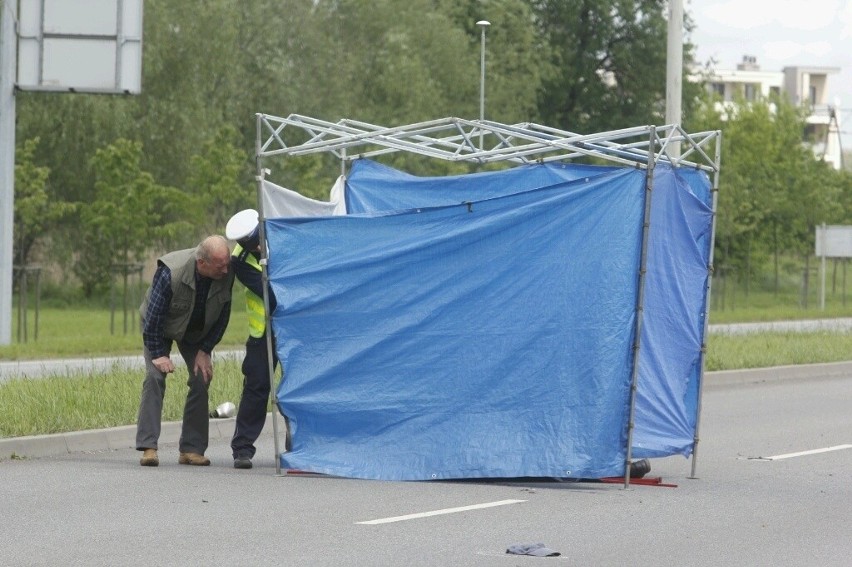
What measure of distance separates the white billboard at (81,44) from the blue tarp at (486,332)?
1337cm

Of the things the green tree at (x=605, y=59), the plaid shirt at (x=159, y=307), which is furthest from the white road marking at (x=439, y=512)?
the green tree at (x=605, y=59)

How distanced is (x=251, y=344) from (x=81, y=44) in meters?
13.4

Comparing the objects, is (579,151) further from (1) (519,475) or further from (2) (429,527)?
(2) (429,527)

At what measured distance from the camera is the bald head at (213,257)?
10.9m

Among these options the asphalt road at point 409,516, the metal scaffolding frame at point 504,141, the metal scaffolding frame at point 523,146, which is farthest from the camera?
the metal scaffolding frame at point 504,141

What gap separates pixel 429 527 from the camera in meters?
8.72

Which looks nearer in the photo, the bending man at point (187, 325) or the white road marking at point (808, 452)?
the bending man at point (187, 325)

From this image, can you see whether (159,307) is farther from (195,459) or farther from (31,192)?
(31,192)

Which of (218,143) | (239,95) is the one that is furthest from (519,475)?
(239,95)

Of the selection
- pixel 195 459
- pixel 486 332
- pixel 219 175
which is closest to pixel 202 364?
pixel 195 459

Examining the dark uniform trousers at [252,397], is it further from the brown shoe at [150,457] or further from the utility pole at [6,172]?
the utility pole at [6,172]

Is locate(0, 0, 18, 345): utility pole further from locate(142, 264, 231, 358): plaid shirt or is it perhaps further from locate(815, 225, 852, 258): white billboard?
locate(815, 225, 852, 258): white billboard

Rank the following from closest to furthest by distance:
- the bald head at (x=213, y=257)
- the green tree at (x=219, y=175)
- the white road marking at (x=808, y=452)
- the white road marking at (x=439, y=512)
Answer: the white road marking at (x=439, y=512)
the bald head at (x=213, y=257)
the white road marking at (x=808, y=452)
the green tree at (x=219, y=175)

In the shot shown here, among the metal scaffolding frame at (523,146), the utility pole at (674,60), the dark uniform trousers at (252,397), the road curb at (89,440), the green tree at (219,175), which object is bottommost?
the road curb at (89,440)
